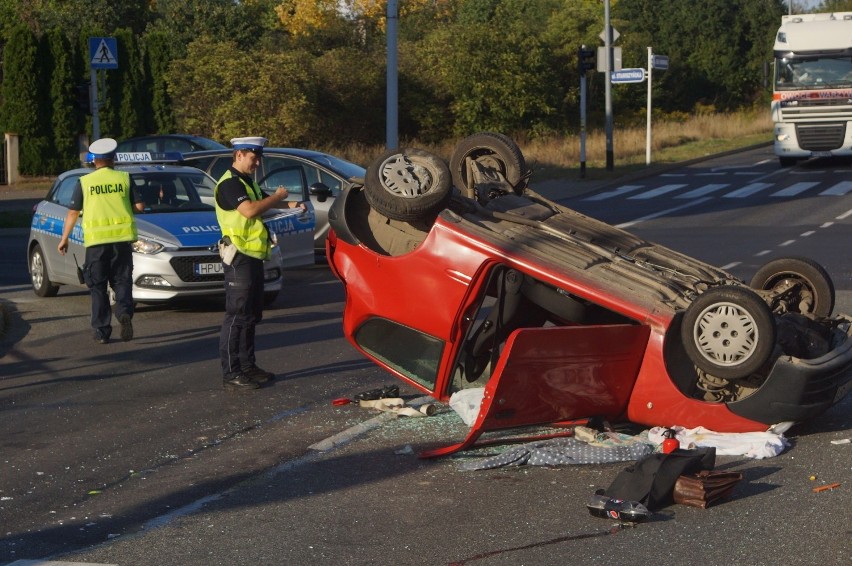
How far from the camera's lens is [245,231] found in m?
8.66

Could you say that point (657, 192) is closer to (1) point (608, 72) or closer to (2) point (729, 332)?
(1) point (608, 72)

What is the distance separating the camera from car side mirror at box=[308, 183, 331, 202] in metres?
15.3

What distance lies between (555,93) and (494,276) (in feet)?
140

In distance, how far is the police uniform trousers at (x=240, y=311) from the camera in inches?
342

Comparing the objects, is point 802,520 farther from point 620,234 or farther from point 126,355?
point 126,355

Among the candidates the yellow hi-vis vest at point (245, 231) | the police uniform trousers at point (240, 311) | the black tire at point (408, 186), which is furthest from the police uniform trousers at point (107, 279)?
the black tire at point (408, 186)

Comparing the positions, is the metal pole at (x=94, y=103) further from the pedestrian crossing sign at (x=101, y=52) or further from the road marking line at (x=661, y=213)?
the road marking line at (x=661, y=213)

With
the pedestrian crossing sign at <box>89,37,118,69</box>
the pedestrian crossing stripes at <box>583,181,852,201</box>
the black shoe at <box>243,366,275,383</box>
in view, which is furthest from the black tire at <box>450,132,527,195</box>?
the pedestrian crossing stripes at <box>583,181,852,201</box>

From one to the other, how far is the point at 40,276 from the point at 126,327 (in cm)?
380

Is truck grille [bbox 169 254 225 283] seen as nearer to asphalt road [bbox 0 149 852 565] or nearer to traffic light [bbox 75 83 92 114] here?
asphalt road [bbox 0 149 852 565]

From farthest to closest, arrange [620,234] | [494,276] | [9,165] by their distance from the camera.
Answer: [9,165] → [620,234] → [494,276]

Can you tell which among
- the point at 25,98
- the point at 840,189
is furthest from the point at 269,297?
the point at 25,98

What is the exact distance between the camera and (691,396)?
21.8 feet

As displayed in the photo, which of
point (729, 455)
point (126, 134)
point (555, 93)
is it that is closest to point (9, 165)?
point (126, 134)
